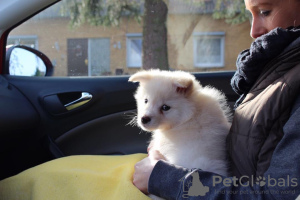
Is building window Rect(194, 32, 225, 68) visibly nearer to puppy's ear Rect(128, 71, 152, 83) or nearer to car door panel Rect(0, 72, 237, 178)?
car door panel Rect(0, 72, 237, 178)

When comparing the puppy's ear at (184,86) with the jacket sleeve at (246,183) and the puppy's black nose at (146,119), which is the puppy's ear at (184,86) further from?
the jacket sleeve at (246,183)

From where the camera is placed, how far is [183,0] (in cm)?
319

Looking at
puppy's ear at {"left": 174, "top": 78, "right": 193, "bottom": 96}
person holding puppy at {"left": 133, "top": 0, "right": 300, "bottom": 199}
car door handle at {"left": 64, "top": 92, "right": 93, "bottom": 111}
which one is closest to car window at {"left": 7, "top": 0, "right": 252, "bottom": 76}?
car door handle at {"left": 64, "top": 92, "right": 93, "bottom": 111}

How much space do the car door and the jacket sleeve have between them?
4.28 feet

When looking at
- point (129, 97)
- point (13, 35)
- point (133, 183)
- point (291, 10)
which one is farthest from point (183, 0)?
point (133, 183)

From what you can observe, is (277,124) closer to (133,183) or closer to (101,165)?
(133,183)

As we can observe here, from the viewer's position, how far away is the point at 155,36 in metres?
3.43

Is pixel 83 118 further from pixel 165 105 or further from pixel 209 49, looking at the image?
pixel 209 49

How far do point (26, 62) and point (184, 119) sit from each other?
5.35 feet

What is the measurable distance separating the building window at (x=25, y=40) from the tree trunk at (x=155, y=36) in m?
1.07

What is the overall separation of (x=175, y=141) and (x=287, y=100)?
665mm

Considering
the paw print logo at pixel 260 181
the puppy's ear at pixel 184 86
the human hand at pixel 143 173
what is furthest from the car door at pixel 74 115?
the paw print logo at pixel 260 181

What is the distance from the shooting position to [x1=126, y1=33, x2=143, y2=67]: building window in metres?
3.33

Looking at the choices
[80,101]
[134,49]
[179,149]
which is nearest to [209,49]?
[134,49]
